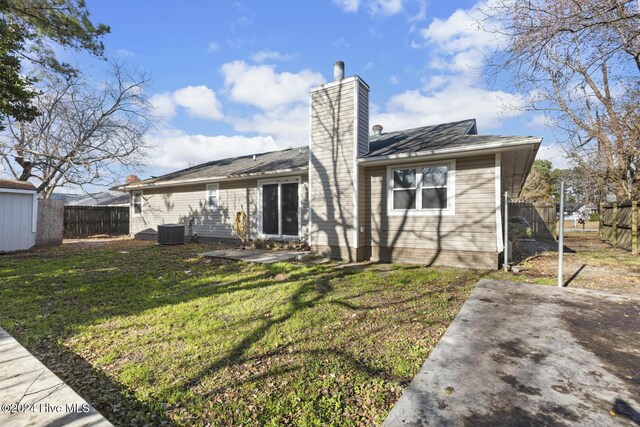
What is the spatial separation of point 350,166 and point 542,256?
20.2 feet

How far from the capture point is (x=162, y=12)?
8.42m

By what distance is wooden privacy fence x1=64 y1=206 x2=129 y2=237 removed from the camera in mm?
16453

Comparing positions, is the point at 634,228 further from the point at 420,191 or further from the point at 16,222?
the point at 16,222

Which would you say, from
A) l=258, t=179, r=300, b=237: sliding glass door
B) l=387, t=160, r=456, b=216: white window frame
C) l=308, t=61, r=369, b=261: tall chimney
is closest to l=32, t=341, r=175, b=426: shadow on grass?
l=308, t=61, r=369, b=261: tall chimney

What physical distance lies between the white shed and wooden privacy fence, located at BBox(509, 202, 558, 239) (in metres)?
20.3

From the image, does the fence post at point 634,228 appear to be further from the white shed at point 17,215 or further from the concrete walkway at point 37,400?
the white shed at point 17,215

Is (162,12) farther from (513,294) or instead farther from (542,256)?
(542,256)

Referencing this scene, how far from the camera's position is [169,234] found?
1112 centimetres

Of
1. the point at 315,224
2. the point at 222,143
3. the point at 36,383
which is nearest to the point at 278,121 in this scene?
the point at 222,143

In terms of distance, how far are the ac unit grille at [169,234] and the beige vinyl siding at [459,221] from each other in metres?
7.58

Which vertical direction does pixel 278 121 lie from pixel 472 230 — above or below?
above

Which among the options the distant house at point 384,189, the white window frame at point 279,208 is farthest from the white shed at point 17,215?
the white window frame at point 279,208

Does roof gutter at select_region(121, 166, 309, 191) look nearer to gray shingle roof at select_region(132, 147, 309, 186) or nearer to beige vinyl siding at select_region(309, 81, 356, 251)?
gray shingle roof at select_region(132, 147, 309, 186)

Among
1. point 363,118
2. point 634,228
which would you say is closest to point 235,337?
point 363,118
